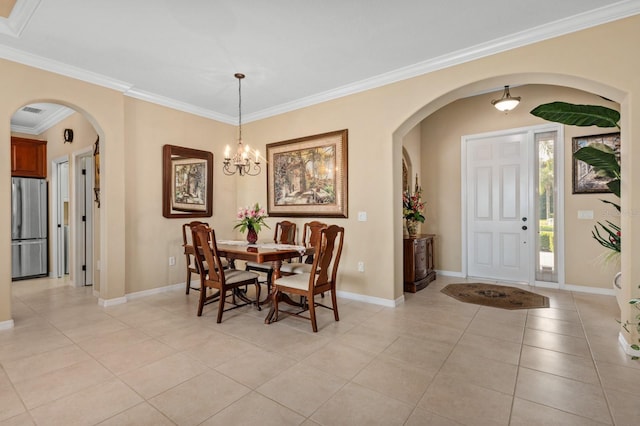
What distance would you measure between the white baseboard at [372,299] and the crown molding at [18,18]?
415 cm

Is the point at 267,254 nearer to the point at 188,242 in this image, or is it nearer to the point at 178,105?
the point at 188,242

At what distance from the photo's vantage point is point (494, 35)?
2.92 metres

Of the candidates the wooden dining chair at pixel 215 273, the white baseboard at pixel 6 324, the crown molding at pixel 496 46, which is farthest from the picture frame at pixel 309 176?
the white baseboard at pixel 6 324

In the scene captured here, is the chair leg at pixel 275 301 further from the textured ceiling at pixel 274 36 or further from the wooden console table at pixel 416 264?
the textured ceiling at pixel 274 36

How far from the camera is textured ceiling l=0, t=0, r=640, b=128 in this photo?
252cm

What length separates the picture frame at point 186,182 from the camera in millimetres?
4559

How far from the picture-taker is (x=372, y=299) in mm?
3959

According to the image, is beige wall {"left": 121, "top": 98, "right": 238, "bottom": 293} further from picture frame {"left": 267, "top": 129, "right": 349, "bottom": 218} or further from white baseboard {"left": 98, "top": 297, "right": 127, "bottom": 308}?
picture frame {"left": 267, "top": 129, "right": 349, "bottom": 218}

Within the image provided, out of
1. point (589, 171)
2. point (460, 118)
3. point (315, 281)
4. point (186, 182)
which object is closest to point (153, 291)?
point (186, 182)

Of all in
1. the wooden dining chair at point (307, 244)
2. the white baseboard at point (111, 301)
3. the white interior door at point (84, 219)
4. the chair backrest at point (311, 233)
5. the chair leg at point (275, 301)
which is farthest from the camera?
the white interior door at point (84, 219)

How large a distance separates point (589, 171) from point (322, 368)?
456 centimetres

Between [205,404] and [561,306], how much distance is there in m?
4.01

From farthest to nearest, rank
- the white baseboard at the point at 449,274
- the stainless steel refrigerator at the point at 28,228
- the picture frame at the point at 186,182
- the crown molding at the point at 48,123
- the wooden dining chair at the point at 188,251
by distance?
the white baseboard at the point at 449,274 < the stainless steel refrigerator at the point at 28,228 < the crown molding at the point at 48,123 < the picture frame at the point at 186,182 < the wooden dining chair at the point at 188,251

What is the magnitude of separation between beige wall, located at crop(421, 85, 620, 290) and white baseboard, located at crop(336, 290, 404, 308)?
212 cm
